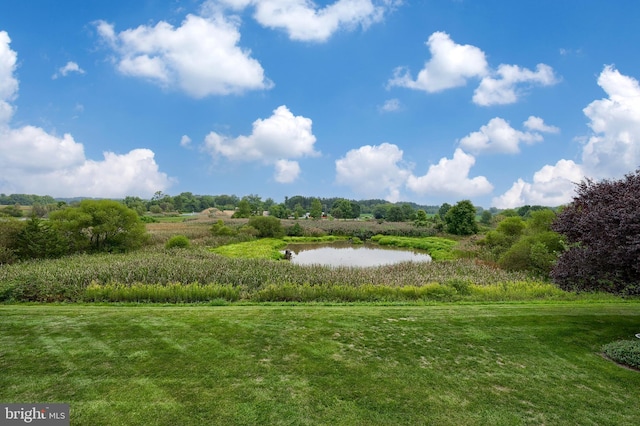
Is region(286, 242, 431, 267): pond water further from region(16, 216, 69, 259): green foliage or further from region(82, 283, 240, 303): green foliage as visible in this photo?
region(16, 216, 69, 259): green foliage

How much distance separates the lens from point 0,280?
1313 cm

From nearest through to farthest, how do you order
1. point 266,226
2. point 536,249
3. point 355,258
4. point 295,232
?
point 536,249 → point 355,258 → point 266,226 → point 295,232

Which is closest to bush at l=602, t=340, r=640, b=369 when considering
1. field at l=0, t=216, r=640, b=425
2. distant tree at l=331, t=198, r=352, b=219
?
field at l=0, t=216, r=640, b=425

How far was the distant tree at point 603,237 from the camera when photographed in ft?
21.0

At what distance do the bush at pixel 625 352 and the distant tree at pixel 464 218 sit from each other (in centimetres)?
4219

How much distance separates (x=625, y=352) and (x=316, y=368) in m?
6.17

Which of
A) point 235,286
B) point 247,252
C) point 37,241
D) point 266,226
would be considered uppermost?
point 266,226

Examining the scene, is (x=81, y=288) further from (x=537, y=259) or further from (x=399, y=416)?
(x=537, y=259)

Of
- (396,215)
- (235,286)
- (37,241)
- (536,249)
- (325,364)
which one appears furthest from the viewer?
(396,215)

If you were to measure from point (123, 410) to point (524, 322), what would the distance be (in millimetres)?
8743

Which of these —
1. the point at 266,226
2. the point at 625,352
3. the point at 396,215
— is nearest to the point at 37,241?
the point at 266,226

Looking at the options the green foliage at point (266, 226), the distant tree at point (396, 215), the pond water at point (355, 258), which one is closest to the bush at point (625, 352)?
the pond water at point (355, 258)

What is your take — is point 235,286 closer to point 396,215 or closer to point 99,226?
point 99,226

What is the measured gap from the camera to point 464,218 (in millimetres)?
46750
